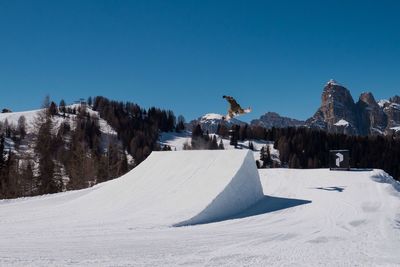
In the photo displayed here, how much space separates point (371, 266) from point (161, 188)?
34.2ft

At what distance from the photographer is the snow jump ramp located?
1375 centimetres

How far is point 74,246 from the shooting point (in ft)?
28.5

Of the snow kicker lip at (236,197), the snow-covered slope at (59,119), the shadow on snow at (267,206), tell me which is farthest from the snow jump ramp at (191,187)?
the snow-covered slope at (59,119)

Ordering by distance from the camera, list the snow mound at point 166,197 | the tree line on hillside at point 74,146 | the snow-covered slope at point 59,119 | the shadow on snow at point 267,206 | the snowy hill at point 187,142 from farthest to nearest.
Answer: the snow-covered slope at point 59,119 → the snowy hill at point 187,142 → the tree line on hillside at point 74,146 → the shadow on snow at point 267,206 → the snow mound at point 166,197

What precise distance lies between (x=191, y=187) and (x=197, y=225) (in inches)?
157

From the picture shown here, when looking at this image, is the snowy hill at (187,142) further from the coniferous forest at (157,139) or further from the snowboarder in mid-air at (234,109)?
the snowboarder in mid-air at (234,109)

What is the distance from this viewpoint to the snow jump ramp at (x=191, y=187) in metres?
13.8

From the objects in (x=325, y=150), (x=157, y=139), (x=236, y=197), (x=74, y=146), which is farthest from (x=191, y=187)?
(x=157, y=139)

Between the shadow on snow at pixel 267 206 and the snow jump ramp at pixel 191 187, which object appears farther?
the shadow on snow at pixel 267 206

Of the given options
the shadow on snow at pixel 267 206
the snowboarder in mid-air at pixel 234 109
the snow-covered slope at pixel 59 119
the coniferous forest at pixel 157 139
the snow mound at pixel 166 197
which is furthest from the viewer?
the snow-covered slope at pixel 59 119

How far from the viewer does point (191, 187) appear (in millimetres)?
16656

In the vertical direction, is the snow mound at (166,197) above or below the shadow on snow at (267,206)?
above

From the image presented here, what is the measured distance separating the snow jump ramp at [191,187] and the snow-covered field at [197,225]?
54 mm

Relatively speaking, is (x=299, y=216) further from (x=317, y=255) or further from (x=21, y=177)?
(x=21, y=177)
